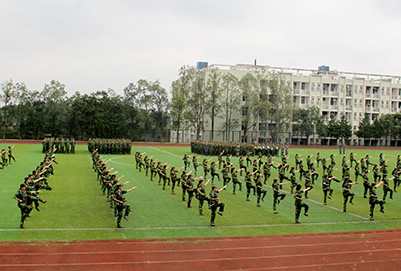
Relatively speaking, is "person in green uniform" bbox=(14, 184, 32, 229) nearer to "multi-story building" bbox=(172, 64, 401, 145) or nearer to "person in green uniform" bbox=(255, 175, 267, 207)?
"person in green uniform" bbox=(255, 175, 267, 207)

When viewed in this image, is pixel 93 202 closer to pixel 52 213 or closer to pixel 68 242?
pixel 52 213


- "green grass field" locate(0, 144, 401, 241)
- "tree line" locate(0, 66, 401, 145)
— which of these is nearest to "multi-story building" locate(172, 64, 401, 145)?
"tree line" locate(0, 66, 401, 145)

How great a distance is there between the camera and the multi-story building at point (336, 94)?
240 feet

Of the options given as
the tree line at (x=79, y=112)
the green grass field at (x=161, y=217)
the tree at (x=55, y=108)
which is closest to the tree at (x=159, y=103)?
the tree line at (x=79, y=112)

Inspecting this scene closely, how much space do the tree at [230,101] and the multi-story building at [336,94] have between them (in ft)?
9.78

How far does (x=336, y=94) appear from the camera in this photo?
252ft

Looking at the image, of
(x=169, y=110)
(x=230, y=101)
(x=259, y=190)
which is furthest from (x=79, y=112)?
(x=259, y=190)

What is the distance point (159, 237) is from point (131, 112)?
54769 millimetres

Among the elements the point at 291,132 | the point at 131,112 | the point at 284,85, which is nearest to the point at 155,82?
the point at 131,112

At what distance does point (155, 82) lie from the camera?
66.3 m

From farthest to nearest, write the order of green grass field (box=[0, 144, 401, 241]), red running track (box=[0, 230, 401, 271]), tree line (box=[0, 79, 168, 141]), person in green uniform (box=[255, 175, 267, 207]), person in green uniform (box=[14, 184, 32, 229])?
tree line (box=[0, 79, 168, 141]) < person in green uniform (box=[255, 175, 267, 207]) < green grass field (box=[0, 144, 401, 241]) < person in green uniform (box=[14, 184, 32, 229]) < red running track (box=[0, 230, 401, 271])

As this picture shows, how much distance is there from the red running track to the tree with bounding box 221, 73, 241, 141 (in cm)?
5415

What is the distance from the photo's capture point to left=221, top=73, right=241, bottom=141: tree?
66.4 m

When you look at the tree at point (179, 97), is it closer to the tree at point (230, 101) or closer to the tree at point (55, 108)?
the tree at point (230, 101)
